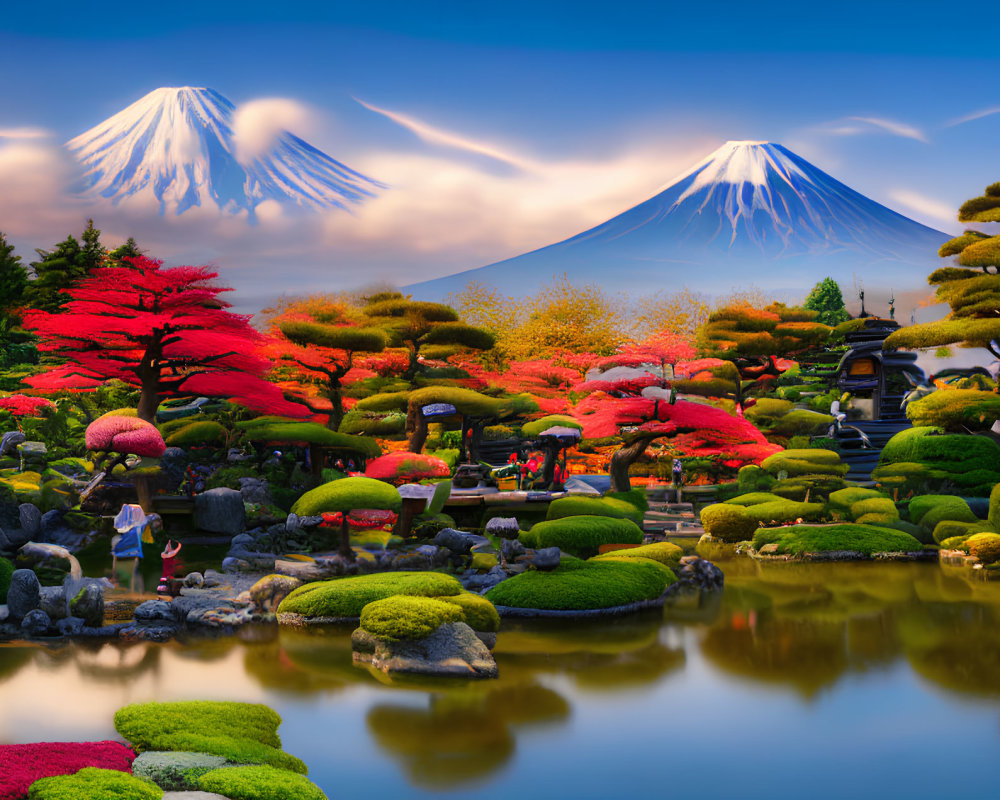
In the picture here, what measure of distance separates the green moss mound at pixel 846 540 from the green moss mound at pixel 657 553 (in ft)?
13.9

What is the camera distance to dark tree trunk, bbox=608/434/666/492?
19.2m

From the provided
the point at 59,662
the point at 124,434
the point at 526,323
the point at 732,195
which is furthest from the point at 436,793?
the point at 732,195

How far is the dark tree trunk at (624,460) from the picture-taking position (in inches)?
755

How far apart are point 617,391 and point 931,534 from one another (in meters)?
7.85

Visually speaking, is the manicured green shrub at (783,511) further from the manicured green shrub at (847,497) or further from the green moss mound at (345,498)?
the green moss mound at (345,498)

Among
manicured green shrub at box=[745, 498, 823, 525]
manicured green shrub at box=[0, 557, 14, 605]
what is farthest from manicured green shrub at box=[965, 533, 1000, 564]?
manicured green shrub at box=[0, 557, 14, 605]

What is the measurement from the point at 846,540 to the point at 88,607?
14.6 m

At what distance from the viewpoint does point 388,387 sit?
23.2 meters

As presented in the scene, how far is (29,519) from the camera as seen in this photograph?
1495 centimetres

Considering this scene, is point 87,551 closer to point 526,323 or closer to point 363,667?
point 363,667

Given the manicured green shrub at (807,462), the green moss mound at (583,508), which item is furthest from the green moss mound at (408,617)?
the manicured green shrub at (807,462)

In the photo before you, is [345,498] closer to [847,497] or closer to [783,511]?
[783,511]

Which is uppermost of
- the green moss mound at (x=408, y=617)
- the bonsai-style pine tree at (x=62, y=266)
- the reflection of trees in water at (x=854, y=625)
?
the bonsai-style pine tree at (x=62, y=266)

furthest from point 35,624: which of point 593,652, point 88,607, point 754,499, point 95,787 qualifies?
point 754,499
